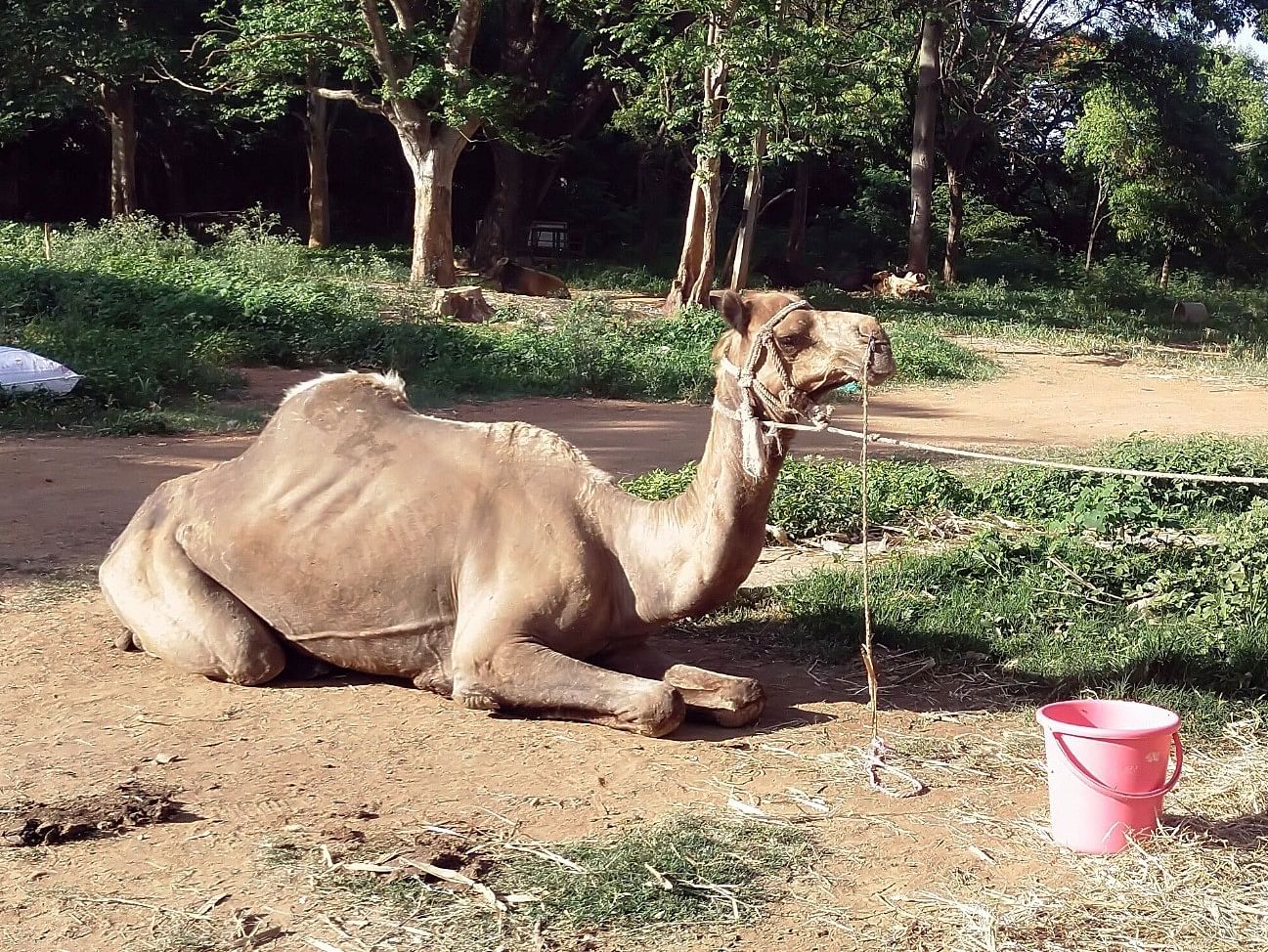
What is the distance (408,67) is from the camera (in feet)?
77.7

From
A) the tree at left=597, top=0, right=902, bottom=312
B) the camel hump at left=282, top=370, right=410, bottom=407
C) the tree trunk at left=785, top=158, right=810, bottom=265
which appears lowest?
the camel hump at left=282, top=370, right=410, bottom=407

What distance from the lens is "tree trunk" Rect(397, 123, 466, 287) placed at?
24219 millimetres

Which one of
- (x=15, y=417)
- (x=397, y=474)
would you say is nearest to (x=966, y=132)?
(x=15, y=417)

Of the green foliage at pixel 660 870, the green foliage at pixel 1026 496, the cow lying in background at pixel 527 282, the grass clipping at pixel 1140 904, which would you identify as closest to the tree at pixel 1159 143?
the cow lying in background at pixel 527 282

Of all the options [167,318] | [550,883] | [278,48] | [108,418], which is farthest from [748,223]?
[550,883]

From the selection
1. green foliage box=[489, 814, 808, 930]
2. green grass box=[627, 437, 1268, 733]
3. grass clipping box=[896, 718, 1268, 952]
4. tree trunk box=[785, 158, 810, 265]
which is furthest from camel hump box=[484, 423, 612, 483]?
tree trunk box=[785, 158, 810, 265]

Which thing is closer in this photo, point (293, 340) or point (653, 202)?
point (293, 340)

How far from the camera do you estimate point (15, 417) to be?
11.9m

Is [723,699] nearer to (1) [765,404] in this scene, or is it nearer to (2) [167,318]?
(1) [765,404]

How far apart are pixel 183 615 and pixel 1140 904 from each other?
12.1 ft

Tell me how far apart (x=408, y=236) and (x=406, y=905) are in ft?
112

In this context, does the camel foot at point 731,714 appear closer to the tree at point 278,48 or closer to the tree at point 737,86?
the tree at point 737,86

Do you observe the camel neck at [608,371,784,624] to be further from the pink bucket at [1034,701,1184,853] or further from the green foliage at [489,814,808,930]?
the pink bucket at [1034,701,1184,853]

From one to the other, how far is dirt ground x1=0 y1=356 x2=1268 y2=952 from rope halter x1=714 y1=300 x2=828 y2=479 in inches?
41.5
